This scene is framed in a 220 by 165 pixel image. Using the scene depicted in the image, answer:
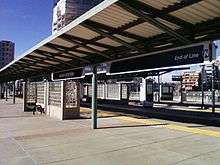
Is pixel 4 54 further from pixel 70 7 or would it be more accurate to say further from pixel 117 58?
pixel 117 58

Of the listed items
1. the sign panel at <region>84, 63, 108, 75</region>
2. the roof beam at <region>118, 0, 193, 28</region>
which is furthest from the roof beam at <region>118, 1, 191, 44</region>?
the sign panel at <region>84, 63, 108, 75</region>

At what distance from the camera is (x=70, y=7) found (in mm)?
156125

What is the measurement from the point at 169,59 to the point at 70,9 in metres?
152

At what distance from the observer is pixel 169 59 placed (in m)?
9.87

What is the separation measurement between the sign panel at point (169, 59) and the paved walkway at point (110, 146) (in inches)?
97.4

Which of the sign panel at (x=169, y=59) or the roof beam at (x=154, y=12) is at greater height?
the roof beam at (x=154, y=12)

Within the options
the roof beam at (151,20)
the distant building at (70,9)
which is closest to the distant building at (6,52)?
the distant building at (70,9)

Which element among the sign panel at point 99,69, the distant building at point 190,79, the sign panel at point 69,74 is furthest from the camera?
the distant building at point 190,79

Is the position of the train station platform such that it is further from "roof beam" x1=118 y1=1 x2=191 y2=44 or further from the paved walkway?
"roof beam" x1=118 y1=1 x2=191 y2=44

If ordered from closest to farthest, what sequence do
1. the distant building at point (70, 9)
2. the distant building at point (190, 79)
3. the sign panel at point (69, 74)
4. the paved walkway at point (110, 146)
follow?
the paved walkway at point (110, 146) → the sign panel at point (69, 74) → the distant building at point (190, 79) → the distant building at point (70, 9)

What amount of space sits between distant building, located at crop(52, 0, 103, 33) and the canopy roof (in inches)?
5571

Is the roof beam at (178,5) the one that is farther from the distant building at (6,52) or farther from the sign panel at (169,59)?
the distant building at (6,52)

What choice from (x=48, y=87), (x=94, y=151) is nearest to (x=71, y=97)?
(x=48, y=87)

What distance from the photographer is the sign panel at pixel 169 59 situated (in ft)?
28.6
